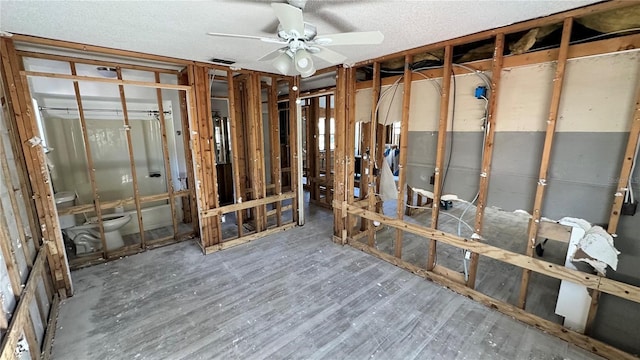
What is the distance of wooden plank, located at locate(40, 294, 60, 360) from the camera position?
1.98 metres

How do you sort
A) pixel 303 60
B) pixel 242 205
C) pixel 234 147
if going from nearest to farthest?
pixel 303 60, pixel 234 147, pixel 242 205

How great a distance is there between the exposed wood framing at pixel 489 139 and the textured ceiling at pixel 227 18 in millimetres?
249

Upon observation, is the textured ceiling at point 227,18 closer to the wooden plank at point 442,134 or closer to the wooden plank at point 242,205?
the wooden plank at point 442,134

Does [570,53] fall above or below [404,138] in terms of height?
above

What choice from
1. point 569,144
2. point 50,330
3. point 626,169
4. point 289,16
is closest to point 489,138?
point 569,144

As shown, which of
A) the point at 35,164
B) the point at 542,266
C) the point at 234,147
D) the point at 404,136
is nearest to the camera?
the point at 542,266

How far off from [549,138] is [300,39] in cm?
213

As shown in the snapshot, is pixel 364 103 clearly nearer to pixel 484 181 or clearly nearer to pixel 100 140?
pixel 484 181

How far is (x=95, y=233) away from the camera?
11.7ft

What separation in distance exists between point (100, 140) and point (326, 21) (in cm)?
420

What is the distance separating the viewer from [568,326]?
7.09ft

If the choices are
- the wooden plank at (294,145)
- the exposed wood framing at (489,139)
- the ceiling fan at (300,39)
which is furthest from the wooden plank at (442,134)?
the wooden plank at (294,145)

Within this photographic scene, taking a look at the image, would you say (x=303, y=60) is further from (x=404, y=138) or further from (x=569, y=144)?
(x=569, y=144)

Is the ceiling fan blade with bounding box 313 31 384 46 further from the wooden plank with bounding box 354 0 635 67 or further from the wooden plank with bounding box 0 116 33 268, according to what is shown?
the wooden plank with bounding box 0 116 33 268
